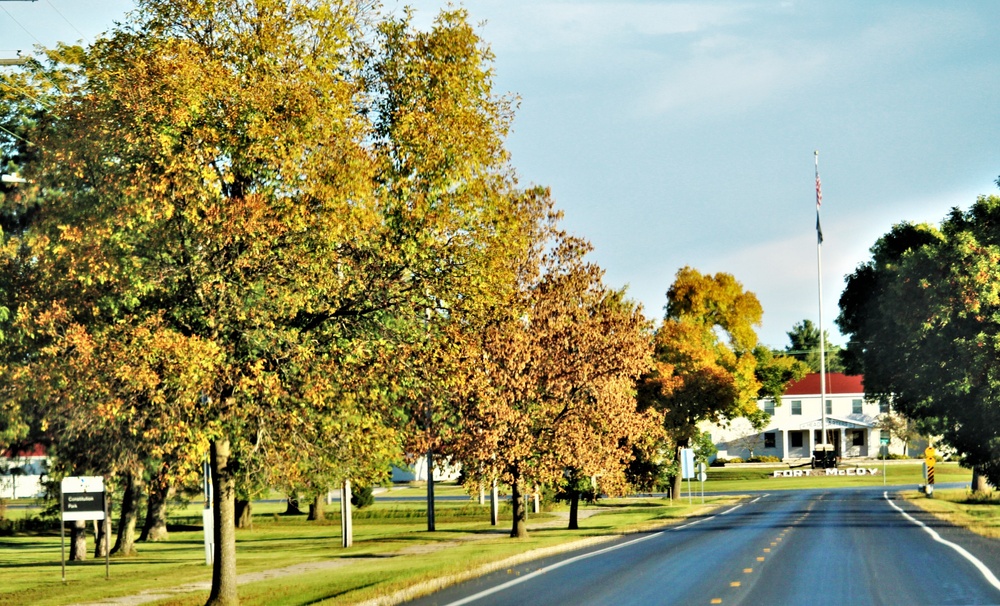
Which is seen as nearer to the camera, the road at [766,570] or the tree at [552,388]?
the road at [766,570]

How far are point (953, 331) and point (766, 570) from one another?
2351 centimetres

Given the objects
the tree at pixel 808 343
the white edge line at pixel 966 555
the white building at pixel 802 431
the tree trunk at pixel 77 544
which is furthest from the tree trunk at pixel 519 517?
the tree at pixel 808 343

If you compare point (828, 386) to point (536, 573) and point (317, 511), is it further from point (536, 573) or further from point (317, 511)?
point (536, 573)

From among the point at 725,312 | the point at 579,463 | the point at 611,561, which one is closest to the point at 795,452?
the point at 725,312

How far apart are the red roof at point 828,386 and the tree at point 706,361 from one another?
30.8m

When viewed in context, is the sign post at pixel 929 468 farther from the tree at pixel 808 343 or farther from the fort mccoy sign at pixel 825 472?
the tree at pixel 808 343

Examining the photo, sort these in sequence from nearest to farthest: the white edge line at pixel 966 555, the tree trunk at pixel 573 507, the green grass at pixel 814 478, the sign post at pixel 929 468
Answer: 1. the white edge line at pixel 966 555
2. the tree trunk at pixel 573 507
3. the sign post at pixel 929 468
4. the green grass at pixel 814 478

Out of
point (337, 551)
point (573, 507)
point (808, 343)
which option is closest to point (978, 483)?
point (573, 507)

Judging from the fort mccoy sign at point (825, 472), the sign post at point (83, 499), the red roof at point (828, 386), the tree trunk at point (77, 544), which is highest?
the red roof at point (828, 386)

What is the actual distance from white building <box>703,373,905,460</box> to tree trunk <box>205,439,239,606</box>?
9874cm

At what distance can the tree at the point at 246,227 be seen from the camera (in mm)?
16828

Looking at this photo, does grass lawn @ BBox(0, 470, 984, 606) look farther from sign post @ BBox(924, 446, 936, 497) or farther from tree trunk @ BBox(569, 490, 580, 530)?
sign post @ BBox(924, 446, 936, 497)

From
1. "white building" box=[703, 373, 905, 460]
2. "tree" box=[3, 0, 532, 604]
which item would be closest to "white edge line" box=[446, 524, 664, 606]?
"tree" box=[3, 0, 532, 604]

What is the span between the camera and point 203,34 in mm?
18969
